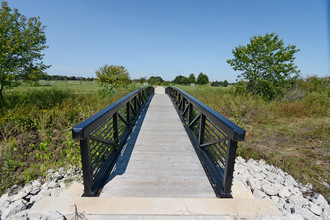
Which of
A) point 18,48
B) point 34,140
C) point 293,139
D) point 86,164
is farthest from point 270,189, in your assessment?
point 18,48

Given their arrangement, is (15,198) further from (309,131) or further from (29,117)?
(309,131)

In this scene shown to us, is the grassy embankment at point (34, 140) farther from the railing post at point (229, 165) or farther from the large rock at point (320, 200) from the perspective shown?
the large rock at point (320, 200)

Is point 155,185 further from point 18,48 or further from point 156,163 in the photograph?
point 18,48

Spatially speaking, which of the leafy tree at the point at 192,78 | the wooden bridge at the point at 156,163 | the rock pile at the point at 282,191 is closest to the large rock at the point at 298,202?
the rock pile at the point at 282,191

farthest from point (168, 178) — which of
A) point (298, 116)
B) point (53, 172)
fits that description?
point (298, 116)

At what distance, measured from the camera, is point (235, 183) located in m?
2.36

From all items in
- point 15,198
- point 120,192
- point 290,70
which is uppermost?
point 290,70

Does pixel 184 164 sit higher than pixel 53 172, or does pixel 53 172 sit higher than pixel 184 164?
pixel 184 164

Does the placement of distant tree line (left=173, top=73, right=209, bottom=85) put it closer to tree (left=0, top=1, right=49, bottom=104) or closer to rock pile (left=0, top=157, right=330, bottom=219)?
tree (left=0, top=1, right=49, bottom=104)

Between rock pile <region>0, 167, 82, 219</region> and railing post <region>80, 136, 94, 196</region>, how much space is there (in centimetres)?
51

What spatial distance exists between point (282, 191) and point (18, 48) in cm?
1139

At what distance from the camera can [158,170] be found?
267cm

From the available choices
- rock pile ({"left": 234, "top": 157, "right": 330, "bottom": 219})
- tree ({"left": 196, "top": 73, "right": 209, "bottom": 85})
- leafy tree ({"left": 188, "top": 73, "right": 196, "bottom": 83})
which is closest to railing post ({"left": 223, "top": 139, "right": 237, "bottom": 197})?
rock pile ({"left": 234, "top": 157, "right": 330, "bottom": 219})

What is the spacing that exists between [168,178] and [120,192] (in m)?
0.76
